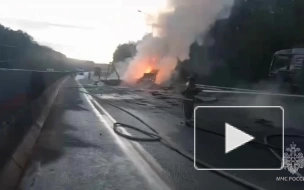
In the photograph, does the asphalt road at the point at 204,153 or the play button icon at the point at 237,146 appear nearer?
the asphalt road at the point at 204,153

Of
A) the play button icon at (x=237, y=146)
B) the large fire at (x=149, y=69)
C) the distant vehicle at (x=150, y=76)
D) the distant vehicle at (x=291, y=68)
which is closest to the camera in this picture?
the play button icon at (x=237, y=146)

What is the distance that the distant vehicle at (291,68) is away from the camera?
72.5ft

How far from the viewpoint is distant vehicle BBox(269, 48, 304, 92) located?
2211cm

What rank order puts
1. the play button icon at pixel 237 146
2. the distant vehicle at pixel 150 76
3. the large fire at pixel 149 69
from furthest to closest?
the large fire at pixel 149 69
the distant vehicle at pixel 150 76
the play button icon at pixel 237 146

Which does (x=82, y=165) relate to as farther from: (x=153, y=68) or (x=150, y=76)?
(x=153, y=68)

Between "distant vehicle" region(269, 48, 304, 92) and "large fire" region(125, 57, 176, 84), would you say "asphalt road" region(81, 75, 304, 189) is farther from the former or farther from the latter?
"large fire" region(125, 57, 176, 84)

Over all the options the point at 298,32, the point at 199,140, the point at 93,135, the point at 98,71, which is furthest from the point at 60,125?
the point at 98,71

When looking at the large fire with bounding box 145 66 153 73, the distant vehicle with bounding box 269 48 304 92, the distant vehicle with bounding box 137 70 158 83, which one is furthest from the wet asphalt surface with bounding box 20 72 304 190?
the large fire with bounding box 145 66 153 73

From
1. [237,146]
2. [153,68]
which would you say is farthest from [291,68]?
[153,68]

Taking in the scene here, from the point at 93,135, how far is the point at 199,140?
2.78m

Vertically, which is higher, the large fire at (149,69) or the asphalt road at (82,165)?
the large fire at (149,69)

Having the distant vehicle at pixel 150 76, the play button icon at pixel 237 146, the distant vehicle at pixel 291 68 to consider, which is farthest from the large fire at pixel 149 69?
the play button icon at pixel 237 146

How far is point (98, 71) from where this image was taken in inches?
3541

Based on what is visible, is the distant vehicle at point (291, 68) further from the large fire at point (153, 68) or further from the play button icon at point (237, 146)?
the large fire at point (153, 68)
